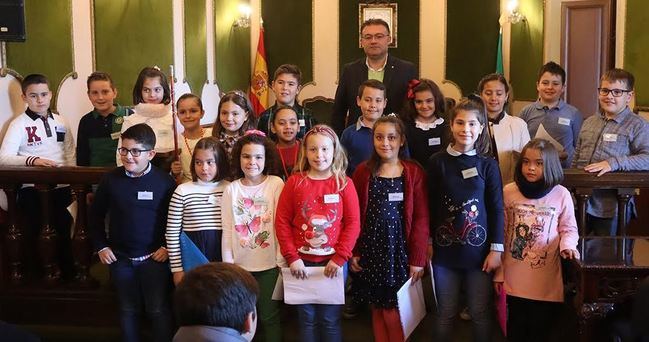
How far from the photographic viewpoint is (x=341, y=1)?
414 inches

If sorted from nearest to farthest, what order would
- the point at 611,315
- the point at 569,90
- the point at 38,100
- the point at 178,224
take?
the point at 611,315 → the point at 178,224 → the point at 38,100 → the point at 569,90

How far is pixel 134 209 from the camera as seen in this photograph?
3.33 meters

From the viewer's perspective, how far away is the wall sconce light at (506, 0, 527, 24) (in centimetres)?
936

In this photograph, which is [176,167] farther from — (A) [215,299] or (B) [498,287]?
(A) [215,299]

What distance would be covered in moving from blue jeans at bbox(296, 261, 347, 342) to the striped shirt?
58cm

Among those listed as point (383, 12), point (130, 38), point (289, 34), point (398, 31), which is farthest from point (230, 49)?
point (130, 38)

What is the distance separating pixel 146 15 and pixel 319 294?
442cm

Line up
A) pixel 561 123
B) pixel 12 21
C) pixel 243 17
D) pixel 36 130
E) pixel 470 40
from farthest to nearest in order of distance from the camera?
pixel 470 40
pixel 243 17
pixel 561 123
pixel 36 130
pixel 12 21

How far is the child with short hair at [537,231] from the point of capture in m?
3.18

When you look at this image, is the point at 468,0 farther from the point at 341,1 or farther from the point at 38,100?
the point at 38,100

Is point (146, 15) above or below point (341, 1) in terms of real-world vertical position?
below

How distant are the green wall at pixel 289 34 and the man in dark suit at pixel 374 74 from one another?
6.24 meters

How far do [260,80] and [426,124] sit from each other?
674cm

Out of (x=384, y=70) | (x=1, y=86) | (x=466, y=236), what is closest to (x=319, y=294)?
(x=466, y=236)
